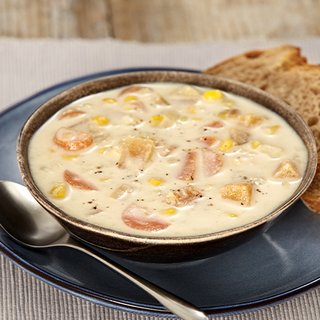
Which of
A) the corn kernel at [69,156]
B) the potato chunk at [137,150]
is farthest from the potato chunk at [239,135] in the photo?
the corn kernel at [69,156]

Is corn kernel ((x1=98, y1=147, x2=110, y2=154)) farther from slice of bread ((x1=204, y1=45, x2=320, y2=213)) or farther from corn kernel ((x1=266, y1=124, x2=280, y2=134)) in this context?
slice of bread ((x1=204, y1=45, x2=320, y2=213))

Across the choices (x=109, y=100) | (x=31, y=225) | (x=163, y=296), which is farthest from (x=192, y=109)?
(x=163, y=296)

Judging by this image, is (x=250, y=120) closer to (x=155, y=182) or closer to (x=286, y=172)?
(x=286, y=172)

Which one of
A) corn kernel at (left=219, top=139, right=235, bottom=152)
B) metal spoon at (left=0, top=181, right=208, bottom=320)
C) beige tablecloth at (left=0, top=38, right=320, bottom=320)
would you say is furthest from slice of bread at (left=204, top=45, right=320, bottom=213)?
metal spoon at (left=0, top=181, right=208, bottom=320)

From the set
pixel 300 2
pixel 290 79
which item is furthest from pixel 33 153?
pixel 300 2

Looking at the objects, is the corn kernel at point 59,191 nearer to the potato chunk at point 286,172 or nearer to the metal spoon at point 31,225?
the metal spoon at point 31,225
